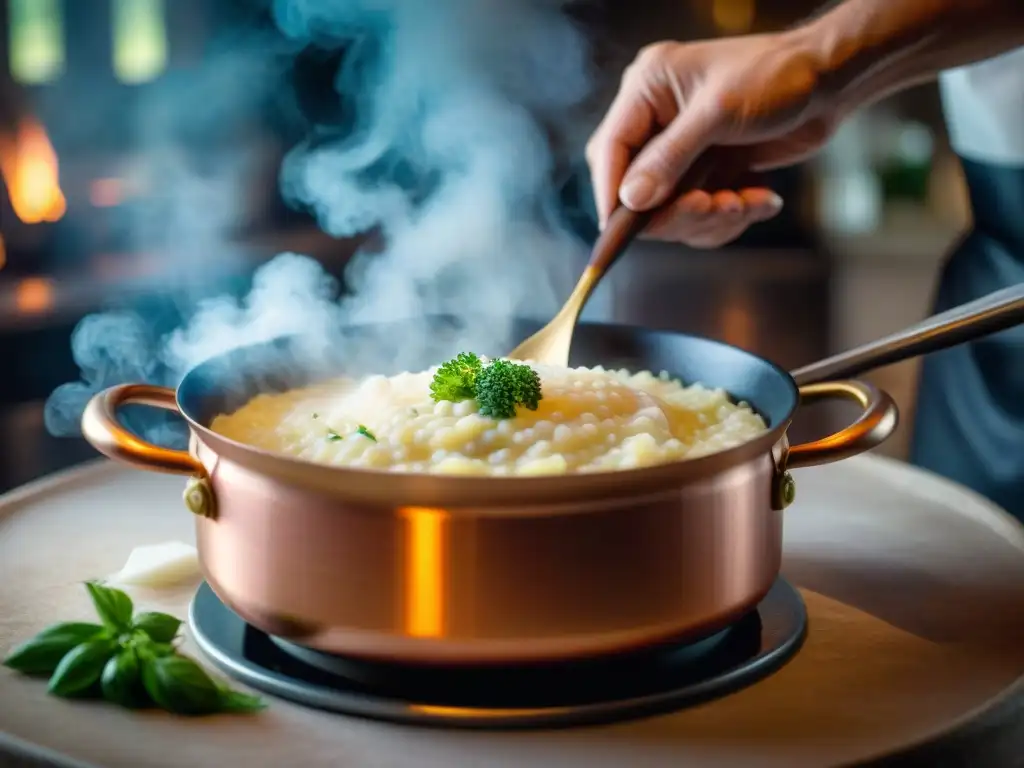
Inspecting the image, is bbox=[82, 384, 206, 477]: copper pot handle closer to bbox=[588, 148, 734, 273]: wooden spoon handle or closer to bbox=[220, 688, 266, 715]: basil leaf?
bbox=[220, 688, 266, 715]: basil leaf

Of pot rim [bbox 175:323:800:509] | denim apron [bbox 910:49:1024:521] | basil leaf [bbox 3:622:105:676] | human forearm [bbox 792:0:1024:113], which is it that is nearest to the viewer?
pot rim [bbox 175:323:800:509]

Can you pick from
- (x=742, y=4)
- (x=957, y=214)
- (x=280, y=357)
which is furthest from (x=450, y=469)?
(x=957, y=214)

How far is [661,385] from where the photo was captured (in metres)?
1.63

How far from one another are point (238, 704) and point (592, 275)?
85 cm

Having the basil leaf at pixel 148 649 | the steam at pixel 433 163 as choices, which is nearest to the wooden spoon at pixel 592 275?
the basil leaf at pixel 148 649

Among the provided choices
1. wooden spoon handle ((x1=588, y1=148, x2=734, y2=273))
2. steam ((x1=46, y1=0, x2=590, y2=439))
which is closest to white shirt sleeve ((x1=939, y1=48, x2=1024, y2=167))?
wooden spoon handle ((x1=588, y1=148, x2=734, y2=273))

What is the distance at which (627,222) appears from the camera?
6.02 ft

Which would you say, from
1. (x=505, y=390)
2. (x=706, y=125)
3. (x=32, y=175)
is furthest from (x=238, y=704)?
(x=32, y=175)

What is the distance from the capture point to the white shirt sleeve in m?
2.34

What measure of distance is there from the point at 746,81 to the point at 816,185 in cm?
388

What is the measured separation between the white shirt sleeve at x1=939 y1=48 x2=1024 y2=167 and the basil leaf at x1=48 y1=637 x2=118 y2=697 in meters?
1.91

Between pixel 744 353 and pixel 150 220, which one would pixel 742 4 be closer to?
pixel 150 220

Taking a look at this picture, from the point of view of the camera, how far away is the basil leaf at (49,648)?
3.80 ft

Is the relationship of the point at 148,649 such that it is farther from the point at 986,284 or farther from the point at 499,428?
the point at 986,284
